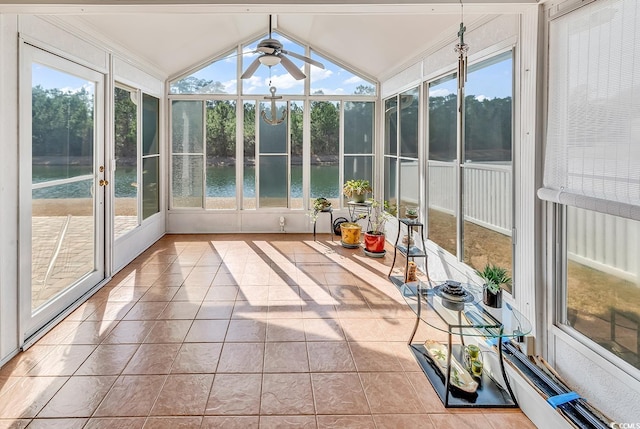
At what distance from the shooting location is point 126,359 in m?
2.72

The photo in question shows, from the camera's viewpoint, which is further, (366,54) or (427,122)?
(366,54)

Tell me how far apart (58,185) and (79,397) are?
194cm

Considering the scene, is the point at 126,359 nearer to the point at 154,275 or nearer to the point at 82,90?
the point at 154,275

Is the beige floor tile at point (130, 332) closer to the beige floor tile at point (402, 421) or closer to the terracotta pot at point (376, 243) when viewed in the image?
the beige floor tile at point (402, 421)

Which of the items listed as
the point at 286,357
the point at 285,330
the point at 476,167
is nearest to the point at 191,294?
the point at 285,330

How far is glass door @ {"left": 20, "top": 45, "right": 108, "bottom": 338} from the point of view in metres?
2.97

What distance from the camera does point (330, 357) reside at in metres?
2.78

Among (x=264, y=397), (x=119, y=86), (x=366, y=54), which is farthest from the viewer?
(x=366, y=54)

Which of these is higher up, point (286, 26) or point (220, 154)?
point (286, 26)

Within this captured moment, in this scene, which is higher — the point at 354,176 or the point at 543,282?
the point at 354,176

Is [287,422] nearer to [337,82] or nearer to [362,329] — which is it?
[362,329]

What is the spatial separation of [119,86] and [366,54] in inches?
132

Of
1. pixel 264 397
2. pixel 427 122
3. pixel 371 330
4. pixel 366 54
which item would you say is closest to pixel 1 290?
pixel 264 397

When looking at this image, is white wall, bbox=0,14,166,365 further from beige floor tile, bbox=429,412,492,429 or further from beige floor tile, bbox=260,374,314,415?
beige floor tile, bbox=429,412,492,429
